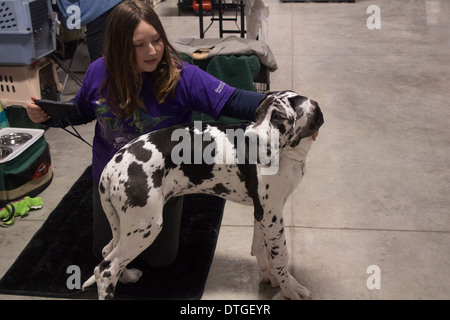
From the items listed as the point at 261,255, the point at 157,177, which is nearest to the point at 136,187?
the point at 157,177

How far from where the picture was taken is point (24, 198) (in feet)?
12.8

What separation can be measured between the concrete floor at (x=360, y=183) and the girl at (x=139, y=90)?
105cm

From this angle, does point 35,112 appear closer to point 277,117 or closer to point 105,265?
point 105,265

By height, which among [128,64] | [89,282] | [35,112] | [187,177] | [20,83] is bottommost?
[89,282]

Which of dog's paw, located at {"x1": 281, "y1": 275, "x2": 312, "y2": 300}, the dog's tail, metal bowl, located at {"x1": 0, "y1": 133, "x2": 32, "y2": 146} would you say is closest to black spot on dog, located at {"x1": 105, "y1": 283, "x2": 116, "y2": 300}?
the dog's tail

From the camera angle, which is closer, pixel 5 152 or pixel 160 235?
pixel 160 235

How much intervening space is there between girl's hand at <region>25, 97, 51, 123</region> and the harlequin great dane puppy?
593 mm

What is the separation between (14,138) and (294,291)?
8.31 ft

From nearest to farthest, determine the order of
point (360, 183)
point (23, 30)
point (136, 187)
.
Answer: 1. point (136, 187)
2. point (360, 183)
3. point (23, 30)

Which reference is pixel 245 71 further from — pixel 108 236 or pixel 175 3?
pixel 175 3

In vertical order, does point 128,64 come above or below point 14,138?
above

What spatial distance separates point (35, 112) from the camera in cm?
277

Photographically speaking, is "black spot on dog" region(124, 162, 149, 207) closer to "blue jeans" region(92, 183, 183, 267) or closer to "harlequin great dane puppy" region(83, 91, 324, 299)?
"harlequin great dane puppy" region(83, 91, 324, 299)
